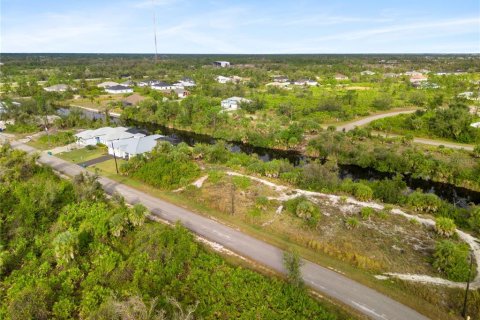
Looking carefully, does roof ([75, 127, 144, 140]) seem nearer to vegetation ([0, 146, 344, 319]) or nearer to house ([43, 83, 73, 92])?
vegetation ([0, 146, 344, 319])

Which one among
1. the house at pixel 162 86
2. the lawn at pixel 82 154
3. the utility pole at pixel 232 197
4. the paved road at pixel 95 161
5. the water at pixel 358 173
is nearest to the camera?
the utility pole at pixel 232 197

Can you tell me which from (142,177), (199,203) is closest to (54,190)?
(142,177)

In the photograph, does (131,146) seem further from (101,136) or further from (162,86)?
(162,86)

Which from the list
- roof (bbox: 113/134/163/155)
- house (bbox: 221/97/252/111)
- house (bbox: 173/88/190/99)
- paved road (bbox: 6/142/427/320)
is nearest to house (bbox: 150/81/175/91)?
house (bbox: 173/88/190/99)

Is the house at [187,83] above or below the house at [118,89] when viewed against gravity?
above

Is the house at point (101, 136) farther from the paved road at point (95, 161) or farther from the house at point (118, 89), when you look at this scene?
the house at point (118, 89)

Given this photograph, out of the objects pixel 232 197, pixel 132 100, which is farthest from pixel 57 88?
pixel 232 197

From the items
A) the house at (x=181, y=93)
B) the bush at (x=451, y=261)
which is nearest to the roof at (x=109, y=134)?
the bush at (x=451, y=261)
